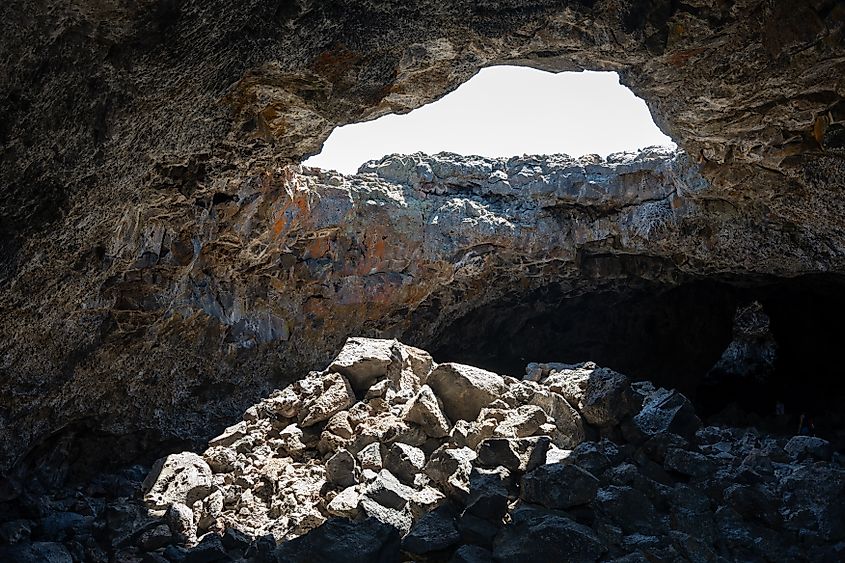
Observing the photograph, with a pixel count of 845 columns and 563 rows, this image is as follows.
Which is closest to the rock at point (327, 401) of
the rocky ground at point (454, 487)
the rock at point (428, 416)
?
the rocky ground at point (454, 487)

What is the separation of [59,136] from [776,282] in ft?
28.3

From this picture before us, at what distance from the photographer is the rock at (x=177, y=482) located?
5.08 metres

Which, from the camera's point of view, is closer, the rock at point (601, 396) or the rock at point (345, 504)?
the rock at point (345, 504)

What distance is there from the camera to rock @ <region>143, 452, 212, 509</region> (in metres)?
5.08

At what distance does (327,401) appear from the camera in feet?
19.1

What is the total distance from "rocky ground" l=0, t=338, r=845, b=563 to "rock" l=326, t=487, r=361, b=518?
0.07 ft

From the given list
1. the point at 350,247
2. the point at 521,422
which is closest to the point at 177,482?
the point at 521,422

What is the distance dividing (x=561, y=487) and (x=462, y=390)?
1.49 metres

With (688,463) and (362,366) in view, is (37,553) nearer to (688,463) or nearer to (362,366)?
(362,366)

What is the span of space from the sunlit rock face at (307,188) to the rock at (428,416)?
2.10 metres

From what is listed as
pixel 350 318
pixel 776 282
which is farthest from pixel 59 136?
pixel 776 282

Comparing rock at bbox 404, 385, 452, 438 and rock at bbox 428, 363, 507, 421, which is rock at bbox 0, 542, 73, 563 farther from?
rock at bbox 428, 363, 507, 421

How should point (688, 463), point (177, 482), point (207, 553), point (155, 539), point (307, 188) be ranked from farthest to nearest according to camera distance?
point (307, 188) < point (177, 482) < point (688, 463) < point (155, 539) < point (207, 553)

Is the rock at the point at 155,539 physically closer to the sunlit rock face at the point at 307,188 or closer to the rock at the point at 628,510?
the sunlit rock face at the point at 307,188
